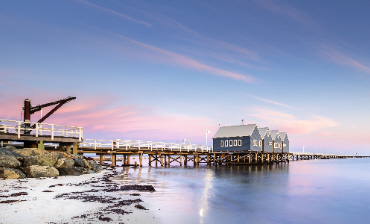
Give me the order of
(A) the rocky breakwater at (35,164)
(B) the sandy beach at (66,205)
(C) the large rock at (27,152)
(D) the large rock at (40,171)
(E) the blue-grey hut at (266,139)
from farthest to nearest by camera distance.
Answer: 1. (E) the blue-grey hut at (266,139)
2. (C) the large rock at (27,152)
3. (D) the large rock at (40,171)
4. (A) the rocky breakwater at (35,164)
5. (B) the sandy beach at (66,205)

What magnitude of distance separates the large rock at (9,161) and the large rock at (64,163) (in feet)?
10.9

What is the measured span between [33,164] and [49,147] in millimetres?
12944

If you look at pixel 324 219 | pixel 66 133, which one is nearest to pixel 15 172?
pixel 66 133

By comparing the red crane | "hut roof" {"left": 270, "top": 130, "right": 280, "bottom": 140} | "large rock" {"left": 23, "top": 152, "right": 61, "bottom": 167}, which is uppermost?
the red crane

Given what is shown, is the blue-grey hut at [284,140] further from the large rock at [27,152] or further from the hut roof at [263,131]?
the large rock at [27,152]

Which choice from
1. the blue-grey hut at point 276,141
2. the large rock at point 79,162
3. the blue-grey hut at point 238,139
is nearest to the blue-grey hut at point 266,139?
the blue-grey hut at point 238,139

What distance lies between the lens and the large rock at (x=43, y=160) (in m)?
22.8

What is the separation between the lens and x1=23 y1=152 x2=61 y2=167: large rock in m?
22.8

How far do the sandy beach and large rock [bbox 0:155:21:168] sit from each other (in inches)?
139

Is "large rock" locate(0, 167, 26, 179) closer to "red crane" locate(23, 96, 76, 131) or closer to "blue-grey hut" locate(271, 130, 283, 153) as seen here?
"red crane" locate(23, 96, 76, 131)

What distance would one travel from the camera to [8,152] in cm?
2205

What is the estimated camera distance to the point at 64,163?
998 inches

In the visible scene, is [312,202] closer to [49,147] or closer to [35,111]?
[49,147]

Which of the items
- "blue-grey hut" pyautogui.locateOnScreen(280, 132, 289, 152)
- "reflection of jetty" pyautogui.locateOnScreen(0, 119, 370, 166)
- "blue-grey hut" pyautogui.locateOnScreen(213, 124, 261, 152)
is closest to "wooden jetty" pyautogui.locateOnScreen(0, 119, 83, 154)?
"reflection of jetty" pyautogui.locateOnScreen(0, 119, 370, 166)
